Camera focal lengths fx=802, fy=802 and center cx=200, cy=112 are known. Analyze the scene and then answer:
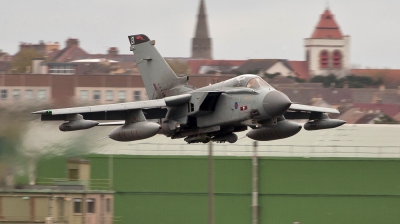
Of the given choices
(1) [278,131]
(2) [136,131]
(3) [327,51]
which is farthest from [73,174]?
(3) [327,51]

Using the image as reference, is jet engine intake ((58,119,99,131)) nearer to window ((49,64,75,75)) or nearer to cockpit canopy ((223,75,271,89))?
cockpit canopy ((223,75,271,89))

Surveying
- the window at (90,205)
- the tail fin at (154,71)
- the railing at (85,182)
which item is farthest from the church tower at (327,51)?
the tail fin at (154,71)

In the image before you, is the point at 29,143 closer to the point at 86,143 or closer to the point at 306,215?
the point at 86,143

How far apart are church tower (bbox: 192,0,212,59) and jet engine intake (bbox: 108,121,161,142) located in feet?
467

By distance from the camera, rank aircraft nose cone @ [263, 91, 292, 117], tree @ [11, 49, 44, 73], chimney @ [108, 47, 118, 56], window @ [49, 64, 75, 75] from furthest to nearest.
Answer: chimney @ [108, 47, 118, 56] < window @ [49, 64, 75, 75] < tree @ [11, 49, 44, 73] < aircraft nose cone @ [263, 91, 292, 117]

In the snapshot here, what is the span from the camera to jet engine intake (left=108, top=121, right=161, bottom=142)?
24781mm

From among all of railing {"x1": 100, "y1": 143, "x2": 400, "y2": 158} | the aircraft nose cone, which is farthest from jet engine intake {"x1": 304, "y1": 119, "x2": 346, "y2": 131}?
railing {"x1": 100, "y1": 143, "x2": 400, "y2": 158}

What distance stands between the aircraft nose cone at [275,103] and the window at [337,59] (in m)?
112

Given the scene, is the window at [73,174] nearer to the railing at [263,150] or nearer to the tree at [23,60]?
the railing at [263,150]

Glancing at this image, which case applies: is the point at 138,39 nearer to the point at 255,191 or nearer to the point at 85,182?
the point at 85,182

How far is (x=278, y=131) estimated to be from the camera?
2625 cm

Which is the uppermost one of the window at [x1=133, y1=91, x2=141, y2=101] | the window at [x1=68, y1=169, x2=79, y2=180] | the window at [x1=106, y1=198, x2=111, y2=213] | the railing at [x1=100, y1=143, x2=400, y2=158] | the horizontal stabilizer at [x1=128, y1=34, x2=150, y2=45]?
the horizontal stabilizer at [x1=128, y1=34, x2=150, y2=45]

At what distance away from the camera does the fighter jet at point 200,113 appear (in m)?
24.3

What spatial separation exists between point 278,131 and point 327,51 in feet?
372
